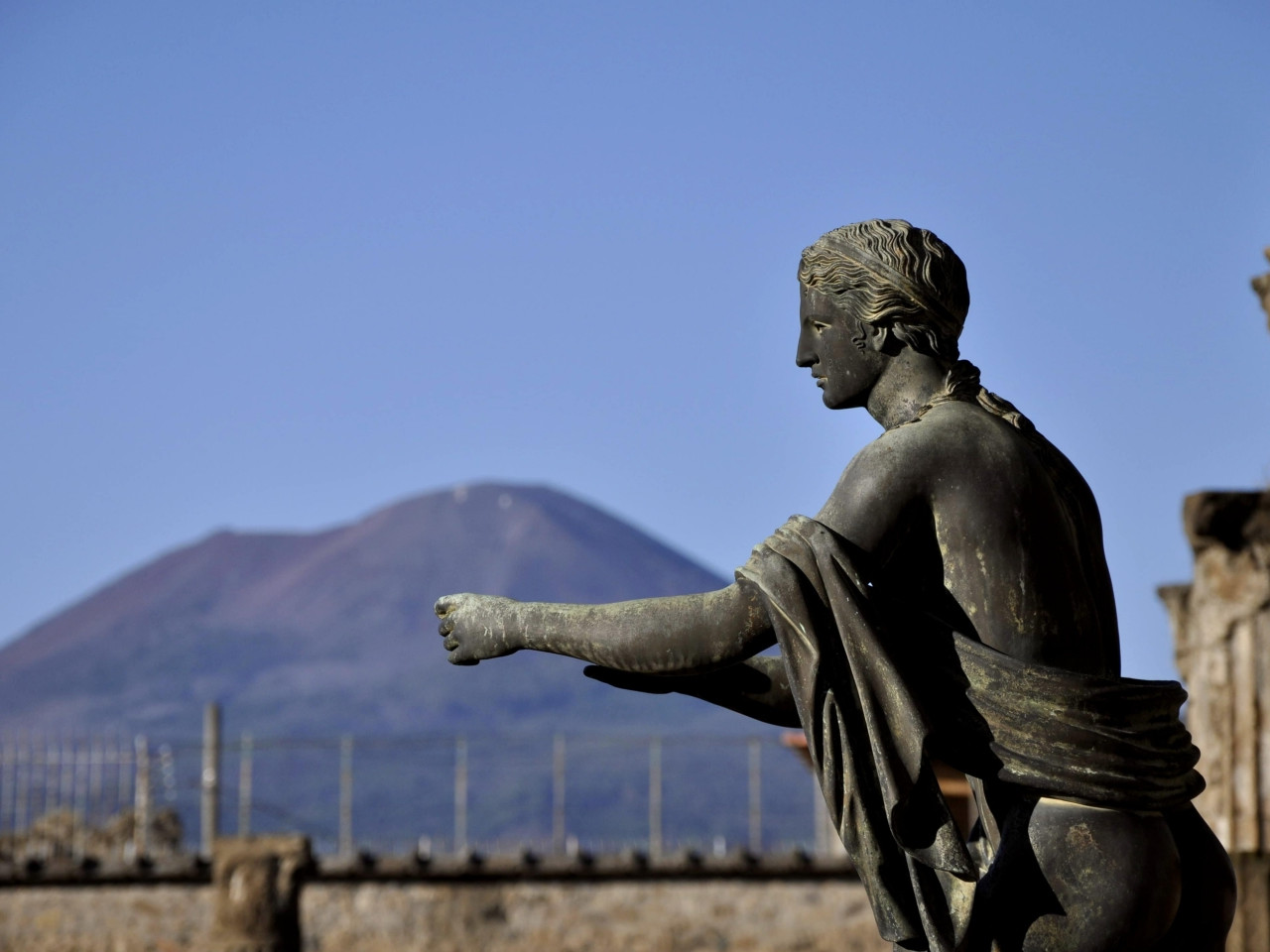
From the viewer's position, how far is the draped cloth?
3.44 metres

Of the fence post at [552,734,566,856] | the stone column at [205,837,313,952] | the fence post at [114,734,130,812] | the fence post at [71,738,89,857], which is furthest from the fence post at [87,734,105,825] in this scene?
the fence post at [552,734,566,856]

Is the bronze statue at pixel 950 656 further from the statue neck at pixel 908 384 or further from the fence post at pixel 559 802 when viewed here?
the fence post at pixel 559 802

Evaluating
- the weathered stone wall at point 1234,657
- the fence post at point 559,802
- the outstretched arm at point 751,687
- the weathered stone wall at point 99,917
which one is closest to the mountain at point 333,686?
the fence post at point 559,802

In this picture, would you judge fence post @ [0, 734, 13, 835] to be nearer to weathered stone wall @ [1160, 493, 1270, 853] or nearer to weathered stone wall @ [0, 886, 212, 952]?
weathered stone wall @ [0, 886, 212, 952]

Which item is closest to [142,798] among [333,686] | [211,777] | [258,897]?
[211,777]

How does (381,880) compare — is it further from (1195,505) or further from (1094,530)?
(1094,530)

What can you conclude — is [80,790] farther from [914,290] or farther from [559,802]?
[914,290]

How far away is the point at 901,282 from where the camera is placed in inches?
148

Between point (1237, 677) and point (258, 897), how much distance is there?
34.9ft

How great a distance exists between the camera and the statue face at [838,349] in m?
3.83

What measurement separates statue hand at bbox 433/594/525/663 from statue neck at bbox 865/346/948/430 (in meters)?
0.75

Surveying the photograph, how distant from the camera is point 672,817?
159m

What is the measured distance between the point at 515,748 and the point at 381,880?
141 meters

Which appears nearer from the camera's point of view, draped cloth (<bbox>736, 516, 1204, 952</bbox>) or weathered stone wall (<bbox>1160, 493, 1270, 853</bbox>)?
draped cloth (<bbox>736, 516, 1204, 952</bbox>)
